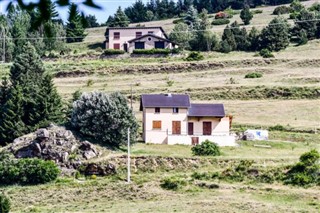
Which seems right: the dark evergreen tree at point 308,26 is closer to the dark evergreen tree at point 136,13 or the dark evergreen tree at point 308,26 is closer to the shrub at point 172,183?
the dark evergreen tree at point 136,13

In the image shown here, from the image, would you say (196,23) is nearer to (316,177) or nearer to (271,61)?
(271,61)

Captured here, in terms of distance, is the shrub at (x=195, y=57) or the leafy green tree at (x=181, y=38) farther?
the leafy green tree at (x=181, y=38)

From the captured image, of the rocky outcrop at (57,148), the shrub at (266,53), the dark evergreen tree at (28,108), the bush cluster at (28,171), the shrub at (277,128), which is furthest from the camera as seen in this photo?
the shrub at (266,53)

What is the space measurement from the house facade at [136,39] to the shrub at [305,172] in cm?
4571

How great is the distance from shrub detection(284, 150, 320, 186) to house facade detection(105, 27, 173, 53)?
150 feet

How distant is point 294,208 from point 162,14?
98.5 meters

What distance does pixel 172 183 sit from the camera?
38438 mm

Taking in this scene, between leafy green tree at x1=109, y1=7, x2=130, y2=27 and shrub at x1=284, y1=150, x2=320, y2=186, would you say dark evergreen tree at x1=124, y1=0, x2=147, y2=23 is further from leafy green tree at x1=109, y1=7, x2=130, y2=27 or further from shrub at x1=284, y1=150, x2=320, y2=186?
shrub at x1=284, y1=150, x2=320, y2=186

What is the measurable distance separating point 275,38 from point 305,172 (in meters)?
43.9

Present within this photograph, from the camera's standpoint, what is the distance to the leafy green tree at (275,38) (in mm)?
81312

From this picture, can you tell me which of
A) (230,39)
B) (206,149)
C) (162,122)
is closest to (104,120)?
(162,122)

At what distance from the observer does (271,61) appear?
74000 mm

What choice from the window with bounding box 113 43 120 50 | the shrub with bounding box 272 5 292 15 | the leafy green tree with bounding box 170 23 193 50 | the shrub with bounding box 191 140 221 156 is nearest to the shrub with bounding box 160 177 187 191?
A: the shrub with bounding box 191 140 221 156

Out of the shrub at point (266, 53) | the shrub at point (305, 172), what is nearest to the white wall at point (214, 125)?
the shrub at point (305, 172)
